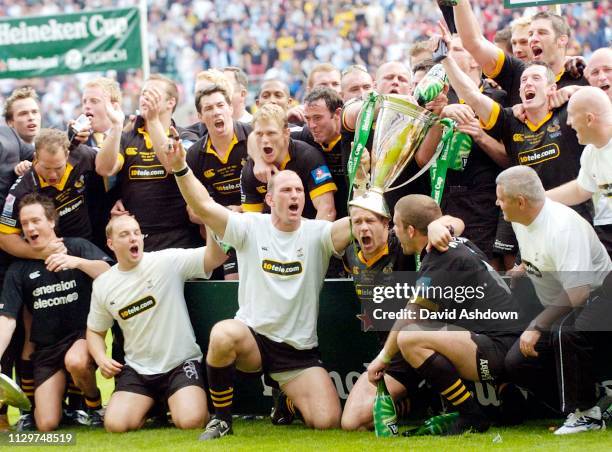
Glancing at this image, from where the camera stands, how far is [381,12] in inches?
801

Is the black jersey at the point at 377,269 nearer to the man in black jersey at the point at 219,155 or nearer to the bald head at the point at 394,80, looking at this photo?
the bald head at the point at 394,80

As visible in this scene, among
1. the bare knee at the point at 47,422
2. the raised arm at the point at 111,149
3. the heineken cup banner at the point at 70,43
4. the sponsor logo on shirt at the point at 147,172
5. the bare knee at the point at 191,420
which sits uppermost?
the heineken cup banner at the point at 70,43

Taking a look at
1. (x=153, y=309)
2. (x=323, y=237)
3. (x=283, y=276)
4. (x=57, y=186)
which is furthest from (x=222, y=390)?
(x=57, y=186)

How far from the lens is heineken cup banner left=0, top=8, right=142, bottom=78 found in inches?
442

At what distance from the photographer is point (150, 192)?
296 inches

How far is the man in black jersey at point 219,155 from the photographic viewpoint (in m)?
7.41

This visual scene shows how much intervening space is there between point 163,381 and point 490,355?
7.09 feet

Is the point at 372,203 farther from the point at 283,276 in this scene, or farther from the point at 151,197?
the point at 151,197

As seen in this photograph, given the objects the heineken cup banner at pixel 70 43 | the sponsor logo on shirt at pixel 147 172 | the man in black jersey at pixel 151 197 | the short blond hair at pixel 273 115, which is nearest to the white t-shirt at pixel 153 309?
the man in black jersey at pixel 151 197

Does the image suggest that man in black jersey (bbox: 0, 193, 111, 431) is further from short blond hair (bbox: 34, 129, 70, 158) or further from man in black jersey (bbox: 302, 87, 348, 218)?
man in black jersey (bbox: 302, 87, 348, 218)

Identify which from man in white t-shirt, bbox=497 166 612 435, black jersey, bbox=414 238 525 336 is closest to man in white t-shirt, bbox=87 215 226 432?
black jersey, bbox=414 238 525 336

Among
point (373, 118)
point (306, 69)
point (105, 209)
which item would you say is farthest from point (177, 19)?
point (373, 118)

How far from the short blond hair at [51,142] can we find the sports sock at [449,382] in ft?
9.74

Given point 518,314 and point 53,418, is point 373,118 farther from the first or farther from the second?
point 53,418
